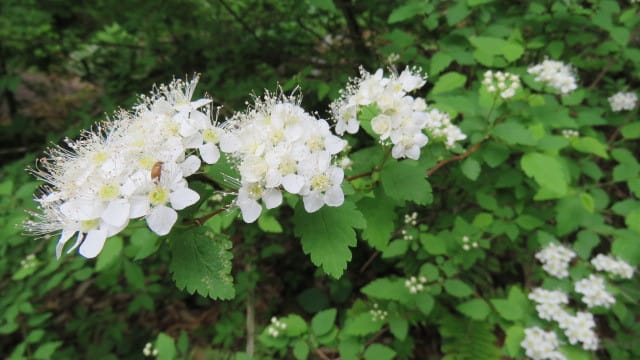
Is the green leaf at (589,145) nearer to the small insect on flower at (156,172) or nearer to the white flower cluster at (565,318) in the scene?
the white flower cluster at (565,318)

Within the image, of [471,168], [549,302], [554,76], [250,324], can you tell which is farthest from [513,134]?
[250,324]

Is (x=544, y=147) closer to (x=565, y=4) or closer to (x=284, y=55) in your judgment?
(x=565, y=4)

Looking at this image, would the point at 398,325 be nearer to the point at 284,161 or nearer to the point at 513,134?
the point at 513,134

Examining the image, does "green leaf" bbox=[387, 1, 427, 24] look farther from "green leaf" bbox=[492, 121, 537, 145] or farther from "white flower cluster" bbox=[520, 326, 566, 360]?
"white flower cluster" bbox=[520, 326, 566, 360]

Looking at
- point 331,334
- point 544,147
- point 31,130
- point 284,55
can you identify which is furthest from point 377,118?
point 31,130

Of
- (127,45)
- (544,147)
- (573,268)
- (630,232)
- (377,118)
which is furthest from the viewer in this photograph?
(127,45)

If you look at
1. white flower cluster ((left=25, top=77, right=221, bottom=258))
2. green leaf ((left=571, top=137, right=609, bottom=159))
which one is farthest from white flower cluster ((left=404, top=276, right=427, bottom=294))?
white flower cluster ((left=25, top=77, right=221, bottom=258))
